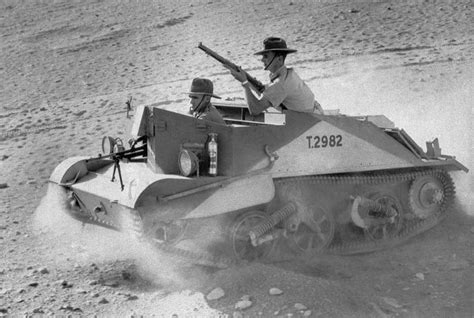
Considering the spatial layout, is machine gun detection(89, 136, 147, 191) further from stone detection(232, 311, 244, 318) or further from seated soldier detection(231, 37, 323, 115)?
stone detection(232, 311, 244, 318)

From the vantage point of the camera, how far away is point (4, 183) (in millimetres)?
11031

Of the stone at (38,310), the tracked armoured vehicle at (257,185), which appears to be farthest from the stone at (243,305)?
the stone at (38,310)

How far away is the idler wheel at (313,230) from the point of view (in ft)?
26.3

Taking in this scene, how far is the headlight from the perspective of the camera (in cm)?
716

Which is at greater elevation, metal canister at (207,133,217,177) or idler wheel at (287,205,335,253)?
metal canister at (207,133,217,177)

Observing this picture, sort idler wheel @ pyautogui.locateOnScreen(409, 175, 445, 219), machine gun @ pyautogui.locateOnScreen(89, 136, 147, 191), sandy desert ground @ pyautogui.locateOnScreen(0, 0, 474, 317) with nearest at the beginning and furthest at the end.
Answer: sandy desert ground @ pyautogui.locateOnScreen(0, 0, 474, 317), machine gun @ pyautogui.locateOnScreen(89, 136, 147, 191), idler wheel @ pyautogui.locateOnScreen(409, 175, 445, 219)

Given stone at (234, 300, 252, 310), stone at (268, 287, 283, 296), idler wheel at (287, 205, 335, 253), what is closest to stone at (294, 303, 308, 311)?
stone at (268, 287, 283, 296)

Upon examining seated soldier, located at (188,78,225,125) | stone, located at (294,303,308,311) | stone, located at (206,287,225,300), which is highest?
seated soldier, located at (188,78,225,125)

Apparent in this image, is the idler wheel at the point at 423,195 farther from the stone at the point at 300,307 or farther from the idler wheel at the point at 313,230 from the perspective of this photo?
the stone at the point at 300,307

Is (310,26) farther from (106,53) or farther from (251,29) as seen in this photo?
(106,53)

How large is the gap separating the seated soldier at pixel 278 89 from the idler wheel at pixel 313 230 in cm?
116

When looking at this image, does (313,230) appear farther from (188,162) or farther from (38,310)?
(38,310)

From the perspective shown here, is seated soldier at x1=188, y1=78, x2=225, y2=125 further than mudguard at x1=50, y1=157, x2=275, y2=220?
Yes

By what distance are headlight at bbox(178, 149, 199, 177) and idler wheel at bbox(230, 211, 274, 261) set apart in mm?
719
